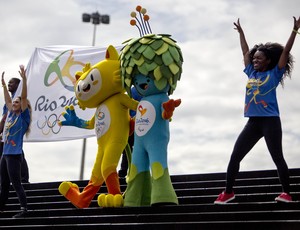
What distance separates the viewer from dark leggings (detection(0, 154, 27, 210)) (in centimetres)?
818

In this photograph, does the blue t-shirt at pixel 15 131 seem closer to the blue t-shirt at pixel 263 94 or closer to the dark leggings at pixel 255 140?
the dark leggings at pixel 255 140

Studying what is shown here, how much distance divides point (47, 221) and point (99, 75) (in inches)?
78.1

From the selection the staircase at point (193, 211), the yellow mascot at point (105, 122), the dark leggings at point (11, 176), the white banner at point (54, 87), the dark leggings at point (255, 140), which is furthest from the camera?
the white banner at point (54, 87)

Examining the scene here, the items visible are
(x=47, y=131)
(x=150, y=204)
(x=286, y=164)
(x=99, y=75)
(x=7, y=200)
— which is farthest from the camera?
(x=47, y=131)

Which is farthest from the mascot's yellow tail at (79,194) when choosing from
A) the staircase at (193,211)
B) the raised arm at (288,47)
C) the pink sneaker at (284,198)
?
the raised arm at (288,47)

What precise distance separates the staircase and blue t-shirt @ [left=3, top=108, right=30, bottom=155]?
885 millimetres

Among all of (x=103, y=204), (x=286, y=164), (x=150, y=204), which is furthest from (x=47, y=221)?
(x=286, y=164)

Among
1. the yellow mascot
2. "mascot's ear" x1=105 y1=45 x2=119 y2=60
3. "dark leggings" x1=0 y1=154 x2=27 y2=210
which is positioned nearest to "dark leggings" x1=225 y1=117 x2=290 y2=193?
the yellow mascot

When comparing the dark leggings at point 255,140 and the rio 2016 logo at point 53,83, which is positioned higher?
the rio 2016 logo at point 53,83

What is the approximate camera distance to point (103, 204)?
758 cm

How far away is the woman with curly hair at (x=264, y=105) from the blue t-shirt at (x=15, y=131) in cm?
295

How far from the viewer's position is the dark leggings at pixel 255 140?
6762 mm

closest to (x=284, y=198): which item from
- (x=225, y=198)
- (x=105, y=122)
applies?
(x=225, y=198)

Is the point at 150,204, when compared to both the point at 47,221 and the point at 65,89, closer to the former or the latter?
the point at 47,221
